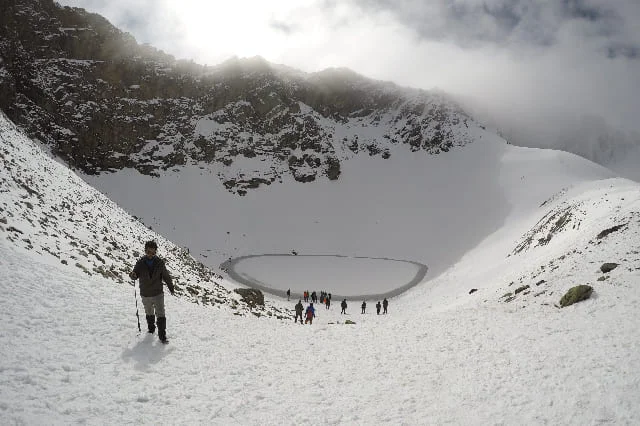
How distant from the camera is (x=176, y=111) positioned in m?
95.5

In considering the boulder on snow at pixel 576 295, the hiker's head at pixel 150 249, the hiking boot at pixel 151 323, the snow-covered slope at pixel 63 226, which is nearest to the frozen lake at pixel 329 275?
the snow-covered slope at pixel 63 226

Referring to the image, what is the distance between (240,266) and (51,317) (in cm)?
4496

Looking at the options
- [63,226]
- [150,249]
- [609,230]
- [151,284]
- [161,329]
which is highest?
[63,226]

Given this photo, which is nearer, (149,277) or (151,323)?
(149,277)

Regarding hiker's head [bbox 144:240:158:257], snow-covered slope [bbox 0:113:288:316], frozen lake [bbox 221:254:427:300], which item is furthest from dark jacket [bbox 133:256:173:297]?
frozen lake [bbox 221:254:427:300]

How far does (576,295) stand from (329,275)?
3753 cm

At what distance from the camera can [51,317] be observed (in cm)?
857

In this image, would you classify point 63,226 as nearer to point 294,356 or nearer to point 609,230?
point 294,356

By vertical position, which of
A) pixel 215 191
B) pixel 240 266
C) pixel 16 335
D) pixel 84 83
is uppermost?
pixel 84 83

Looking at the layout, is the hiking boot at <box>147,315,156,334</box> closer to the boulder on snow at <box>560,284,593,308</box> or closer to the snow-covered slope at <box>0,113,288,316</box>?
the snow-covered slope at <box>0,113,288,316</box>

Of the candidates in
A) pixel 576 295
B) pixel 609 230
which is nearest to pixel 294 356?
pixel 576 295

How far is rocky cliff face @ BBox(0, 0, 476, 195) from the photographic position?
85.1 m

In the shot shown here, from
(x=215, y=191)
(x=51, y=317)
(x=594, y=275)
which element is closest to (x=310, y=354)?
(x=51, y=317)

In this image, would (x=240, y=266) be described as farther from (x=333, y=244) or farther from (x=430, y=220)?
(x=430, y=220)
